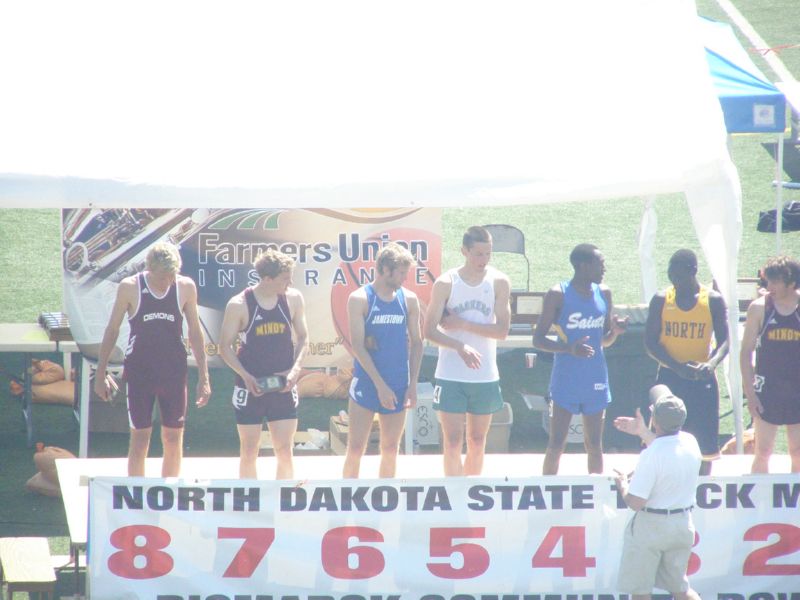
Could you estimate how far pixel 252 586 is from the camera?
6.63m

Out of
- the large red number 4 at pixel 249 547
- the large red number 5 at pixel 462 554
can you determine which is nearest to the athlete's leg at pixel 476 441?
the large red number 5 at pixel 462 554

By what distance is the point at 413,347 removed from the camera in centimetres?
716

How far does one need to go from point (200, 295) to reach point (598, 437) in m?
3.15

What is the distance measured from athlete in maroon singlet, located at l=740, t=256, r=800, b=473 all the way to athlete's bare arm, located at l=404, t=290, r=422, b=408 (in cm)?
187

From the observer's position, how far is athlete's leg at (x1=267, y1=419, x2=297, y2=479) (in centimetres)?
704

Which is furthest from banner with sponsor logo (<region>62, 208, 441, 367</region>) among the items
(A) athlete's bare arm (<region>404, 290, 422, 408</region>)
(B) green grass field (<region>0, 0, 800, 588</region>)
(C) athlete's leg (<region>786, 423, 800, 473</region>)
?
(C) athlete's leg (<region>786, 423, 800, 473</region>)

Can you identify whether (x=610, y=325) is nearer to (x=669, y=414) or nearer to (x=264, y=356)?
(x=669, y=414)

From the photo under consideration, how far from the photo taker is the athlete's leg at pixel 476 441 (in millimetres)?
7316

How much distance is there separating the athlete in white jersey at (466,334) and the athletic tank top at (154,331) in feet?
4.72

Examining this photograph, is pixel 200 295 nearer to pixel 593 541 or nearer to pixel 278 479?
pixel 278 479

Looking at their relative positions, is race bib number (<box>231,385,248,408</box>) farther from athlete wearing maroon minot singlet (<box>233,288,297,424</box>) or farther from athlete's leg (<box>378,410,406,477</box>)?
athlete's leg (<box>378,410,406,477</box>)

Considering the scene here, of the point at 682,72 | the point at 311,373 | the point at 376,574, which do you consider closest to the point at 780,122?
the point at 682,72

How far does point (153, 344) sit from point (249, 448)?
0.80 meters

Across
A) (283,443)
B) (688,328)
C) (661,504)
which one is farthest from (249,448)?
(688,328)
